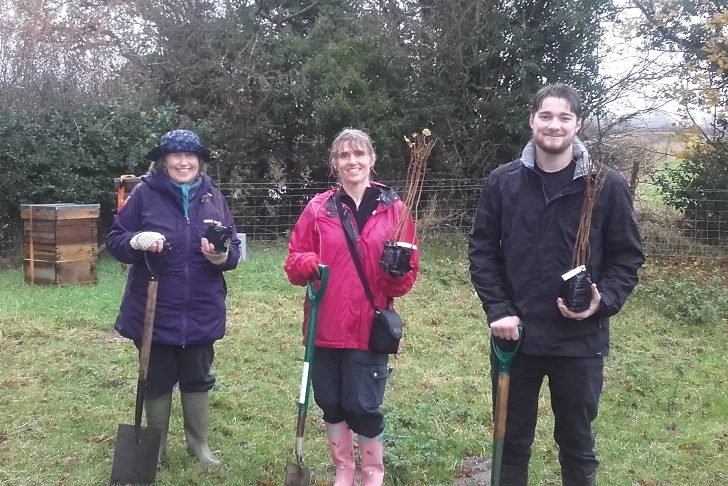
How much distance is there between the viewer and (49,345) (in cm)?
588

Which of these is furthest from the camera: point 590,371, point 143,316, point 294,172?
point 294,172

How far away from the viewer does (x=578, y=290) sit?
8.66 ft

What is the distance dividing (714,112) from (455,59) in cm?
408

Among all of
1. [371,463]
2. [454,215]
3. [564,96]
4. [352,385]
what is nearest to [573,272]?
[564,96]

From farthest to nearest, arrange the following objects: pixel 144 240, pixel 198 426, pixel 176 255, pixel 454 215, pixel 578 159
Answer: pixel 454 215 < pixel 198 426 < pixel 176 255 < pixel 144 240 < pixel 578 159

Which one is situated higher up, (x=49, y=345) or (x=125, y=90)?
(x=125, y=90)

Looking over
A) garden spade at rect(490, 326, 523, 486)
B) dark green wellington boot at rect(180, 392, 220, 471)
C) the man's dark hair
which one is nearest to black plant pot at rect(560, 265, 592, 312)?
garden spade at rect(490, 326, 523, 486)

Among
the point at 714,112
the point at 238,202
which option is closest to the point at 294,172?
the point at 238,202

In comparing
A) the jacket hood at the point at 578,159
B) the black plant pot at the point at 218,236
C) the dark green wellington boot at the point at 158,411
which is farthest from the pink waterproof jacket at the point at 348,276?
the dark green wellington boot at the point at 158,411

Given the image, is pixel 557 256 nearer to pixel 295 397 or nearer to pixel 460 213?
pixel 295 397

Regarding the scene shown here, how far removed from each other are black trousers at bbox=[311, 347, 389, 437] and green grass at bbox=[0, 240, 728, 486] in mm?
645

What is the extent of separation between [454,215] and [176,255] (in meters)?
8.31

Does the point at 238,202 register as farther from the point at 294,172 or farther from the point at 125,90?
the point at 125,90

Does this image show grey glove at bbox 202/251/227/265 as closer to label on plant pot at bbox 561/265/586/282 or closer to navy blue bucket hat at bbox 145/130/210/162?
navy blue bucket hat at bbox 145/130/210/162
